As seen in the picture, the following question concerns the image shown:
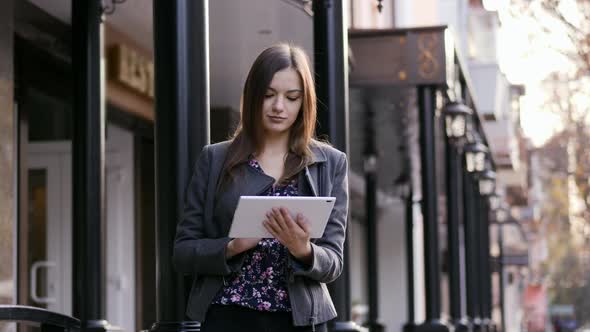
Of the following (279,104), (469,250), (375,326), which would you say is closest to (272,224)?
(279,104)

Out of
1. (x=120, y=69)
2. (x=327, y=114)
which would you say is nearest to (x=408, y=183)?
(x=120, y=69)

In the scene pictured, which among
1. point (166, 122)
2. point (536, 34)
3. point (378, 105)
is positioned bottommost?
point (166, 122)

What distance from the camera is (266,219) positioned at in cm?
405

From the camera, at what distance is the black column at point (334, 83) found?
772 cm

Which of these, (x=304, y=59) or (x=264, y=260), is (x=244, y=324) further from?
(x=304, y=59)

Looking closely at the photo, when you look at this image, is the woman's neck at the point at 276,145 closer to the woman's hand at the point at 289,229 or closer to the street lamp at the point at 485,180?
the woman's hand at the point at 289,229

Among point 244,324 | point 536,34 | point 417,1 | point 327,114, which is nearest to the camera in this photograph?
point 244,324

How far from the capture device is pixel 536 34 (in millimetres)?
20297

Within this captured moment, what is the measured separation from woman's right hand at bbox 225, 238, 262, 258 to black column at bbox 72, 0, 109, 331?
4.88 meters

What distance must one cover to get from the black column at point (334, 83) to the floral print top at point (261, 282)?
3.34 m

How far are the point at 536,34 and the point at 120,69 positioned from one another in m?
9.72

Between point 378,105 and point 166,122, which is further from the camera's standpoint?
point 378,105

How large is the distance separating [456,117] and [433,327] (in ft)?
7.98

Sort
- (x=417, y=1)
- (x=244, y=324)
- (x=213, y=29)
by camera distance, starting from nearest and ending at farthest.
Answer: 1. (x=244, y=324)
2. (x=213, y=29)
3. (x=417, y=1)
